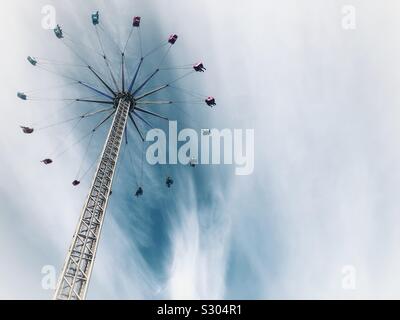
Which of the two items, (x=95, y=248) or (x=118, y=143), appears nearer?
(x=95, y=248)
